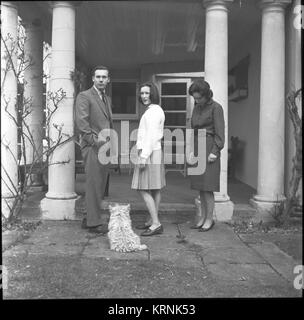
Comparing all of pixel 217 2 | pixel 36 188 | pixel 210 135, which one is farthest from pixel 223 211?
pixel 36 188

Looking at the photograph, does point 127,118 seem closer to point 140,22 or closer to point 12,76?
point 140,22

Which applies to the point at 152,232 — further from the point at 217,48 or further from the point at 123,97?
the point at 123,97

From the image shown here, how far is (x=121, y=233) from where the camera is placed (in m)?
4.15

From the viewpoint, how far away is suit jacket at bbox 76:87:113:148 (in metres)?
4.67

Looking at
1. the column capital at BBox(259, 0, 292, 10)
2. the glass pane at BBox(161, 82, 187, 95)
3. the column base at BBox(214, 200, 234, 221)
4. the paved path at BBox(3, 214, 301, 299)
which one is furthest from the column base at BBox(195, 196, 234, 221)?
the glass pane at BBox(161, 82, 187, 95)

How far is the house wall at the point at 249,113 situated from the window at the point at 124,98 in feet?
8.79

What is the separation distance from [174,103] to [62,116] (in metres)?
5.06

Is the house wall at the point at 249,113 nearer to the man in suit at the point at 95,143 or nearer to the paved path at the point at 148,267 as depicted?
the paved path at the point at 148,267

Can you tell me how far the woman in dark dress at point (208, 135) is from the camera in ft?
15.6

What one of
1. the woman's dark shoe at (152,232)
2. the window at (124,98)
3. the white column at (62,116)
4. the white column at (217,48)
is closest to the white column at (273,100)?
the white column at (217,48)

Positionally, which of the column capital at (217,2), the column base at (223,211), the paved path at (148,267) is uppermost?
the column capital at (217,2)

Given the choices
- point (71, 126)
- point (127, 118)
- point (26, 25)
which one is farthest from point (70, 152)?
point (127, 118)

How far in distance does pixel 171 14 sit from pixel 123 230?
3865 mm
